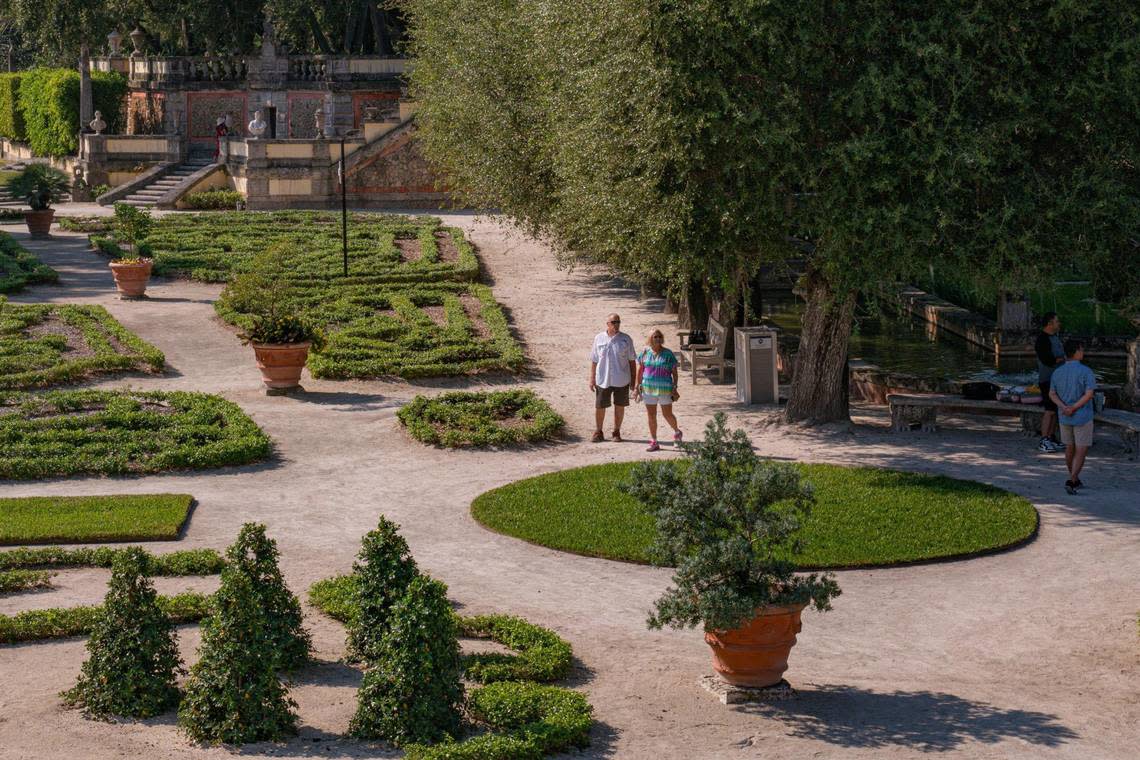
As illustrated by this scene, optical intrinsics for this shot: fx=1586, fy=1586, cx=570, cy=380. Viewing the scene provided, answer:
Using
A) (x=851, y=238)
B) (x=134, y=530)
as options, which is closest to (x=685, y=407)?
(x=851, y=238)

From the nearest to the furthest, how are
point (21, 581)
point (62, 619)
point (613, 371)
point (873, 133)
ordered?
point (62, 619), point (21, 581), point (873, 133), point (613, 371)

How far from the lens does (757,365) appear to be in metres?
23.6

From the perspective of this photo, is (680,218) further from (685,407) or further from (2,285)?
(2,285)

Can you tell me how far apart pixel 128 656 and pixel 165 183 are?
42.0 metres

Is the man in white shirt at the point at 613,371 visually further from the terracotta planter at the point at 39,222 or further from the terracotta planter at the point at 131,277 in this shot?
the terracotta planter at the point at 39,222

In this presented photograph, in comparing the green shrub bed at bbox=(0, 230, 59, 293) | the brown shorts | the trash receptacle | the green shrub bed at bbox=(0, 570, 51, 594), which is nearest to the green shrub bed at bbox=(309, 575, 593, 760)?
the green shrub bed at bbox=(0, 570, 51, 594)

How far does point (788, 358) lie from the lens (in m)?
26.6

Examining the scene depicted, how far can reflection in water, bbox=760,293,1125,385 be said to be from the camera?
27.2m

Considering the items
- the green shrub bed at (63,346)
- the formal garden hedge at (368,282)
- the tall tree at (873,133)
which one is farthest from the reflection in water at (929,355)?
the green shrub bed at (63,346)

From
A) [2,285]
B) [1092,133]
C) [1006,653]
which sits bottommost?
[1006,653]

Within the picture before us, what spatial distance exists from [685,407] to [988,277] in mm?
5444

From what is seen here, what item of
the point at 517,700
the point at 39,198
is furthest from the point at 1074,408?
the point at 39,198

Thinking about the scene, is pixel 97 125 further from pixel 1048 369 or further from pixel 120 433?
pixel 1048 369

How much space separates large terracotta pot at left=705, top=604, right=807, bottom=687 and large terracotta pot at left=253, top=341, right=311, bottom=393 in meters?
12.8
